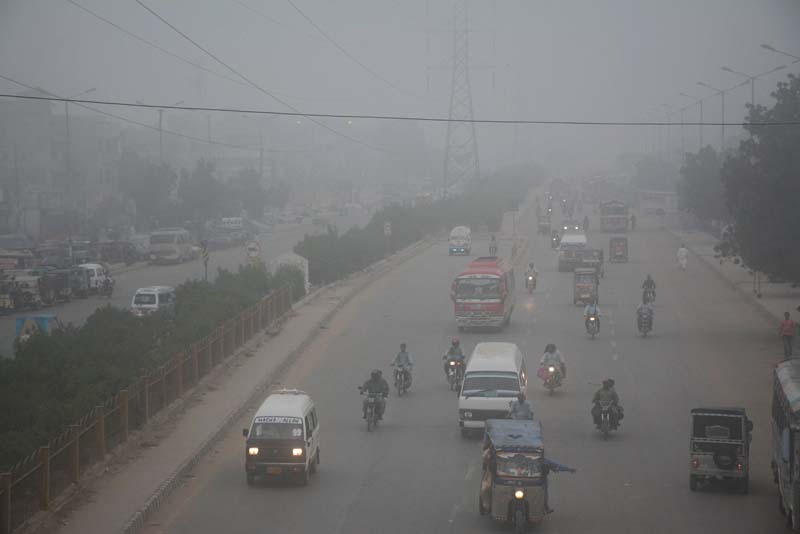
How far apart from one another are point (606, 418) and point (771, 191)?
17037 mm

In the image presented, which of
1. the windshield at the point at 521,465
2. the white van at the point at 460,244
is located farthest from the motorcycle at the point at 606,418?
the white van at the point at 460,244

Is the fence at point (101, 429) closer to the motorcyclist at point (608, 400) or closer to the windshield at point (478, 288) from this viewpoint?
the windshield at point (478, 288)

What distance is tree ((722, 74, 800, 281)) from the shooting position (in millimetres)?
34969

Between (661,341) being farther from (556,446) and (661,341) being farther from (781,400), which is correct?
(781,400)

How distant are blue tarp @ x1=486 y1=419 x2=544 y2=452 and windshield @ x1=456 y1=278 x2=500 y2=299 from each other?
2013 cm

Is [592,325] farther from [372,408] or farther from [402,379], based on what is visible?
[372,408]

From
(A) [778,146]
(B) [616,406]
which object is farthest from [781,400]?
(A) [778,146]

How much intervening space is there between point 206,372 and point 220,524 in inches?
472

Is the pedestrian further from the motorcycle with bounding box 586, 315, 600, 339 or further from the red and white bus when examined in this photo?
the red and white bus

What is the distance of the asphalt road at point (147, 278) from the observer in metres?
41.1

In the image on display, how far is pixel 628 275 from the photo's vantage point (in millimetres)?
57281

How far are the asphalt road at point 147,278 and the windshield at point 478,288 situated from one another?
10746 mm

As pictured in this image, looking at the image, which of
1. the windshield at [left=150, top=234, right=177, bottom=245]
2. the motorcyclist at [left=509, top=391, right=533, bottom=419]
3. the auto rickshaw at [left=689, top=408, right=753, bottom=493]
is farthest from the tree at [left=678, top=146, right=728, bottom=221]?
the auto rickshaw at [left=689, top=408, right=753, bottom=493]

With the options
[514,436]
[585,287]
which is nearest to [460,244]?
[585,287]
